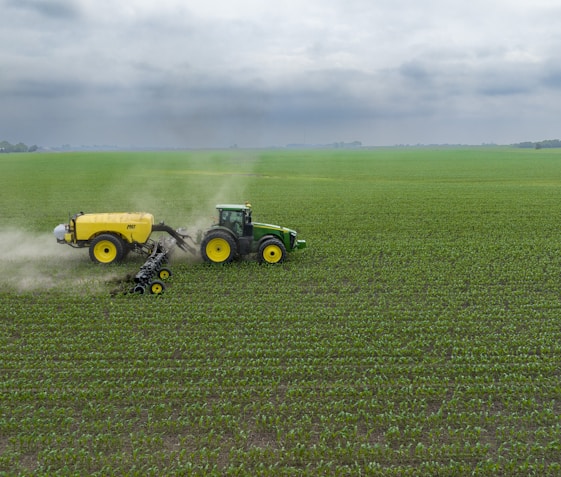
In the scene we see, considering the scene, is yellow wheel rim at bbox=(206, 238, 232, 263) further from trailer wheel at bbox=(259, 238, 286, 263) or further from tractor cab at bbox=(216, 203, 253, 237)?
trailer wheel at bbox=(259, 238, 286, 263)

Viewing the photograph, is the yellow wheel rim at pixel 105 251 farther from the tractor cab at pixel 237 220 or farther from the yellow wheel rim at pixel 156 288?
the tractor cab at pixel 237 220

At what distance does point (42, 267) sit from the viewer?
1672 cm

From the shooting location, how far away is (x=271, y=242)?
1675 cm

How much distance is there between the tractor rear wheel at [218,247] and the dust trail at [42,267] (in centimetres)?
338

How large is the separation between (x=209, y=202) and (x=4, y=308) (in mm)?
22127

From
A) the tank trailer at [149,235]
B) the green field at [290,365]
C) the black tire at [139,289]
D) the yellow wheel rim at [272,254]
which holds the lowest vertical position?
the green field at [290,365]

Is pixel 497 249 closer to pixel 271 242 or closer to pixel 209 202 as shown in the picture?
pixel 271 242

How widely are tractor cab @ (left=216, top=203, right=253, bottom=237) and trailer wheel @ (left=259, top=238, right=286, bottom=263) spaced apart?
73cm

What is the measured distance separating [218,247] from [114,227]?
152 inches

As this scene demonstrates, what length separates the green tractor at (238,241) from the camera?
16.7 meters

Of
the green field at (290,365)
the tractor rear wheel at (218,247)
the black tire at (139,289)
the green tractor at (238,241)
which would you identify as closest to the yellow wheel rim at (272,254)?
the green tractor at (238,241)

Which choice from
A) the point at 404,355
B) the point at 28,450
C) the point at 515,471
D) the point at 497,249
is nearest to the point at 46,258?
the point at 28,450

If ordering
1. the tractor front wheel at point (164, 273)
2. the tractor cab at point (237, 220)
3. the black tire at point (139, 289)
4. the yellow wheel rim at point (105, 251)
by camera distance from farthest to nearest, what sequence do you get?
the tractor cab at point (237, 220), the yellow wheel rim at point (105, 251), the tractor front wheel at point (164, 273), the black tire at point (139, 289)

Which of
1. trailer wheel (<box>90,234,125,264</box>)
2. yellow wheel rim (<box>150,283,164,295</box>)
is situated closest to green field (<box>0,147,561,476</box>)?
yellow wheel rim (<box>150,283,164,295</box>)
